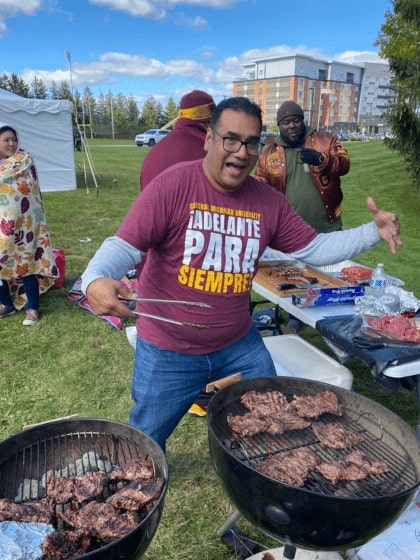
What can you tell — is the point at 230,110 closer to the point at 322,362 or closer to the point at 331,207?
the point at 322,362

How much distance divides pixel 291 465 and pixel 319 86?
102 meters

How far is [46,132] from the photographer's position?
1179 cm

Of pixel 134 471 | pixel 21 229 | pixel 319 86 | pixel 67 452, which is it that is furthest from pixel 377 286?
pixel 319 86

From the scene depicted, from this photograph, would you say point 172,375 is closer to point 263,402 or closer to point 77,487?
point 263,402

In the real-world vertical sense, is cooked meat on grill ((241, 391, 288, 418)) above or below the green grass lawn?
above

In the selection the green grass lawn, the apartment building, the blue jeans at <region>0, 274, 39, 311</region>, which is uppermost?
the apartment building

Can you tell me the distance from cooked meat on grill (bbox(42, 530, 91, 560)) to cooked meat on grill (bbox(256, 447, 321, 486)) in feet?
2.01

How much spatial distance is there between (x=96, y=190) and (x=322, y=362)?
1124 cm

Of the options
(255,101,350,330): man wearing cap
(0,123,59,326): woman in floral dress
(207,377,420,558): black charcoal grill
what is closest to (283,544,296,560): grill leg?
(207,377,420,558): black charcoal grill

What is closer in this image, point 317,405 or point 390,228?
point 317,405

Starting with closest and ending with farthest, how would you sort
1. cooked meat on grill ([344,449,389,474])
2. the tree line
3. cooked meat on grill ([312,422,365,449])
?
cooked meat on grill ([344,449,389,474])
cooked meat on grill ([312,422,365,449])
the tree line

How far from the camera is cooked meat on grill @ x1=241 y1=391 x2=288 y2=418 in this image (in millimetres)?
1922

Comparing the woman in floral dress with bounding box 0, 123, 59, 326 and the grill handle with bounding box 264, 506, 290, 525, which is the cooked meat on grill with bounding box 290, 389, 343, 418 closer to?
the grill handle with bounding box 264, 506, 290, 525

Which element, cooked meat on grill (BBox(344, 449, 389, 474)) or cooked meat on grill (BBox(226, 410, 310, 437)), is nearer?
cooked meat on grill (BBox(344, 449, 389, 474))
